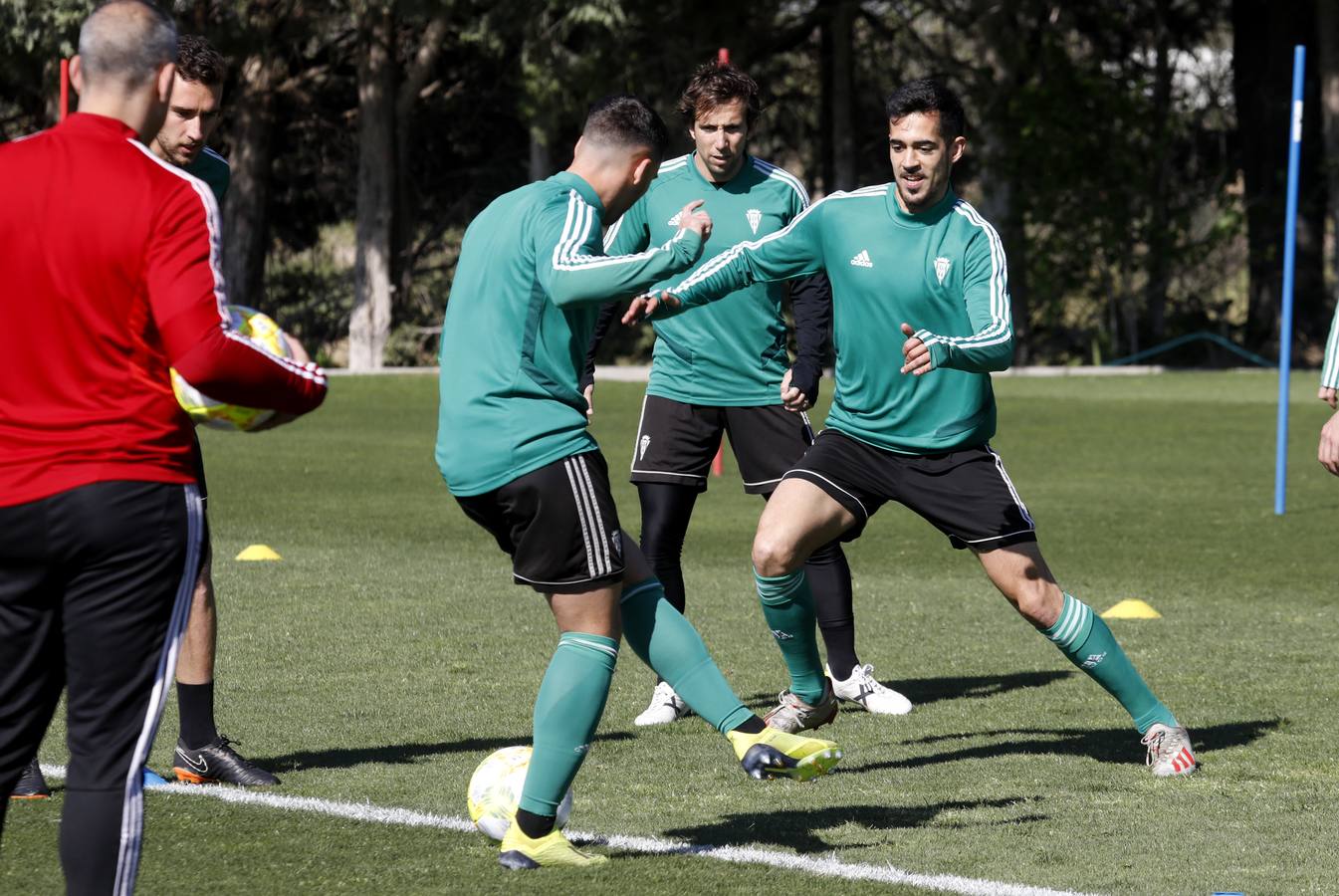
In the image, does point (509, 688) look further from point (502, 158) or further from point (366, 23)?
point (502, 158)

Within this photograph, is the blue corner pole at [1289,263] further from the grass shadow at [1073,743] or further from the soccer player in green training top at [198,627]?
the soccer player in green training top at [198,627]

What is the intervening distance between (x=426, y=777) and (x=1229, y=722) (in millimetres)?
2920

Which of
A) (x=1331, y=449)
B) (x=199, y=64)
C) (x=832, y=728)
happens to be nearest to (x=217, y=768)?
(x=199, y=64)

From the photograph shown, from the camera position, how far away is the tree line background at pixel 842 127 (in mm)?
32844

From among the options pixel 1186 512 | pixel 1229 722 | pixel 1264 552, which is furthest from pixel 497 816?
pixel 1186 512

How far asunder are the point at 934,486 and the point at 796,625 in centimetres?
79

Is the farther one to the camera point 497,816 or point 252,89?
point 252,89

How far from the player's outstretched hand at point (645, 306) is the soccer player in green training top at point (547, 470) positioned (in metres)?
0.41

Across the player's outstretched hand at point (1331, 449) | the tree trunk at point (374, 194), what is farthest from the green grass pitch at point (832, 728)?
the tree trunk at point (374, 194)

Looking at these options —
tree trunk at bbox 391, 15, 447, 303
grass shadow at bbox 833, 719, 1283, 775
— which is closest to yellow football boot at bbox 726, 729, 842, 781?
grass shadow at bbox 833, 719, 1283, 775

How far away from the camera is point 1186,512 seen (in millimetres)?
14516

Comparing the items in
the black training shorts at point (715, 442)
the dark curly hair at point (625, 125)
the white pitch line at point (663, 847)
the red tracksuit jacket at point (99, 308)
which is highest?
the dark curly hair at point (625, 125)

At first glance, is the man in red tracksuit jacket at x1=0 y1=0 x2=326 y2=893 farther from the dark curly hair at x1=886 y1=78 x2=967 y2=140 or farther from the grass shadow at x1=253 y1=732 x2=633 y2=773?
the dark curly hair at x1=886 y1=78 x2=967 y2=140

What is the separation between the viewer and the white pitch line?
504cm
